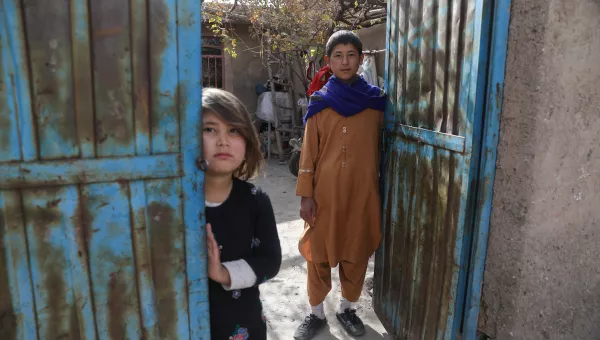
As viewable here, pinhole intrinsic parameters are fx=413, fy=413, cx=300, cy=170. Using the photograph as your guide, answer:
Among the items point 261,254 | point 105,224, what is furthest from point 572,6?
point 105,224

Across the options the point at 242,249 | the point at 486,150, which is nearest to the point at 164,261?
the point at 242,249

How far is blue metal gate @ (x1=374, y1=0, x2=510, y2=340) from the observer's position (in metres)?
1.69

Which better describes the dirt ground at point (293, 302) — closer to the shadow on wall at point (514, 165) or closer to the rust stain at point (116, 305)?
the rust stain at point (116, 305)

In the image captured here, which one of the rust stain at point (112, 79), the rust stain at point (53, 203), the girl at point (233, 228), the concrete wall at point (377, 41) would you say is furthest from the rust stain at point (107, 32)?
the concrete wall at point (377, 41)

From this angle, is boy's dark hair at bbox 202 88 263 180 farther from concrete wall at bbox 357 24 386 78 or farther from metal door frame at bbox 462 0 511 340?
concrete wall at bbox 357 24 386 78

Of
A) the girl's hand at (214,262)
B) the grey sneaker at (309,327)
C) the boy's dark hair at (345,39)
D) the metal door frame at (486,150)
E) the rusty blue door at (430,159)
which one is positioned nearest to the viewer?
the girl's hand at (214,262)

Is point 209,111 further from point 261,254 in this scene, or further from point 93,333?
point 93,333

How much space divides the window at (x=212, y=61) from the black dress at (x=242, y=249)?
25.7 feet

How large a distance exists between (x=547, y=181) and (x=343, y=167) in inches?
43.2

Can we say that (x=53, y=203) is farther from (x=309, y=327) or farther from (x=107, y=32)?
(x=309, y=327)

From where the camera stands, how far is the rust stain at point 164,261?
50.3 inches

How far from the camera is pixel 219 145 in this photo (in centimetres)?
140

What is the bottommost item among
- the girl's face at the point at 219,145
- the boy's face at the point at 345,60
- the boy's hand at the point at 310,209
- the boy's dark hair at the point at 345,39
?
the boy's hand at the point at 310,209

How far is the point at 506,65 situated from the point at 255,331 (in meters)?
1.41
